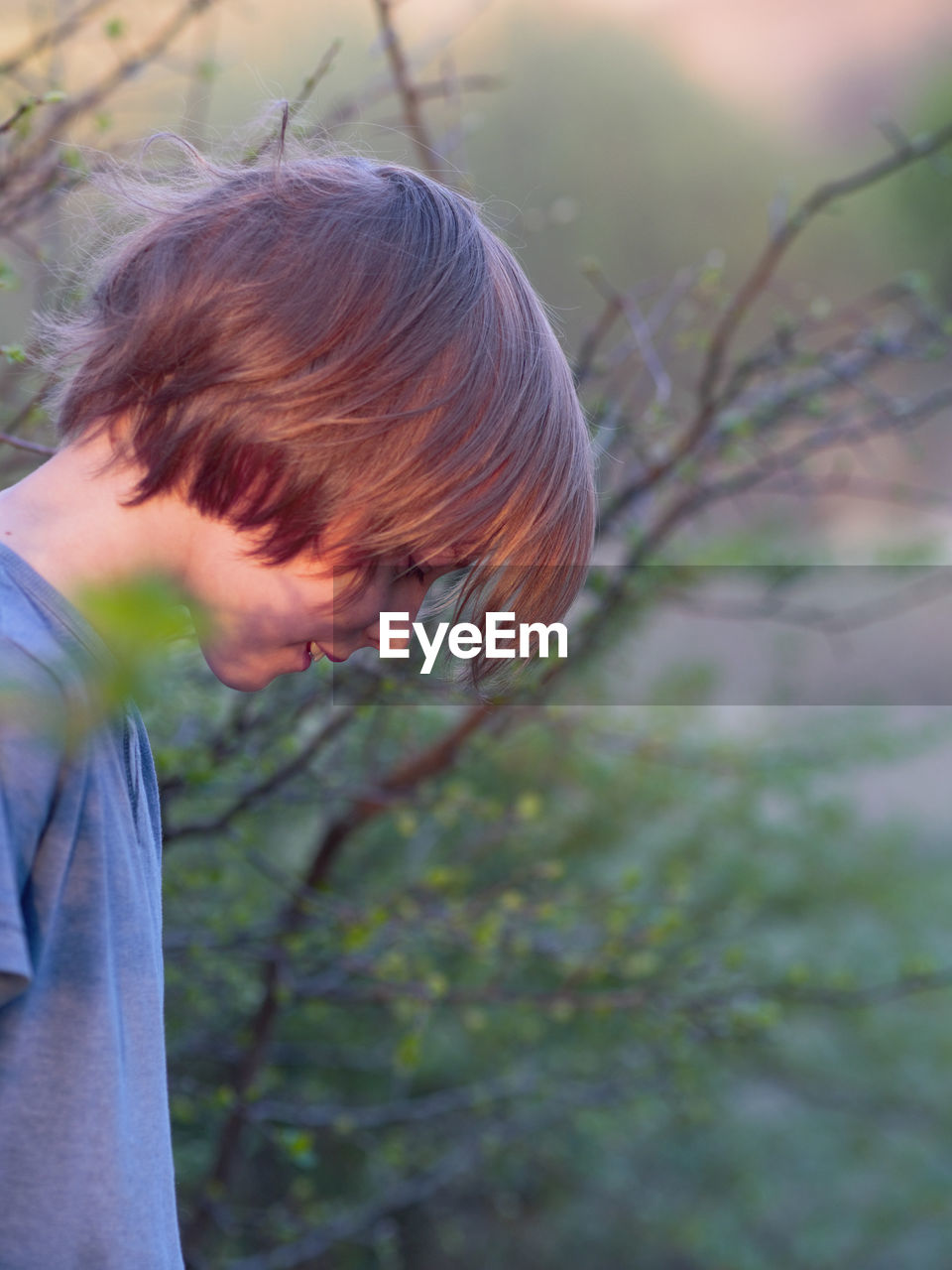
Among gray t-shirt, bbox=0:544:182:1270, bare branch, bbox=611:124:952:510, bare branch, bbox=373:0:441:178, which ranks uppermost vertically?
bare branch, bbox=373:0:441:178

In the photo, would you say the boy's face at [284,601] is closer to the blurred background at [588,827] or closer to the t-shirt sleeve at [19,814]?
the t-shirt sleeve at [19,814]

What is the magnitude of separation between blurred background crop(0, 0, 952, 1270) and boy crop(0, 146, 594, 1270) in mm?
180

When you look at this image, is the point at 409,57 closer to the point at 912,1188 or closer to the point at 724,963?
the point at 724,963

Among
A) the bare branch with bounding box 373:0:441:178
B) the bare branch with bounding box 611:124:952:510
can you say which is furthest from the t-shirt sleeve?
the bare branch with bounding box 611:124:952:510

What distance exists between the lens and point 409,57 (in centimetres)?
122

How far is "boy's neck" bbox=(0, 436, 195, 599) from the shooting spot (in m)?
0.56

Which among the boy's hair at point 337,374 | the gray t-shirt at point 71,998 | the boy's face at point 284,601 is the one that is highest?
the boy's hair at point 337,374

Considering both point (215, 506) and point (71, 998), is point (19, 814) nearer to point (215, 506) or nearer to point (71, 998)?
point (71, 998)

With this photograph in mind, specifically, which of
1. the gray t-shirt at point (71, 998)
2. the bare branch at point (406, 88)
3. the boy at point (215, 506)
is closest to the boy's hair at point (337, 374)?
the boy at point (215, 506)

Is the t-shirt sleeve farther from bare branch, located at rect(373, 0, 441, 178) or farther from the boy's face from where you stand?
bare branch, located at rect(373, 0, 441, 178)

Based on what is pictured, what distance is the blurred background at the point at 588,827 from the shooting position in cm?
115

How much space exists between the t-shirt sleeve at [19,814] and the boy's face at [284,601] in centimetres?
13

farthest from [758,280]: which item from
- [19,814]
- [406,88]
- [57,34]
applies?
[19,814]

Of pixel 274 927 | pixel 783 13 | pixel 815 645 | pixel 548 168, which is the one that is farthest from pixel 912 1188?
pixel 783 13
